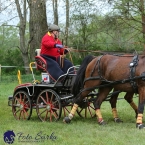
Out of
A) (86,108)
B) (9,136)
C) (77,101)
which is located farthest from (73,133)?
(86,108)

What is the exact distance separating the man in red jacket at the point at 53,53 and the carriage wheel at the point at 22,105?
2.56 ft

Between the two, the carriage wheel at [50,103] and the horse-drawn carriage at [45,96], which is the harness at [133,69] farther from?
the carriage wheel at [50,103]

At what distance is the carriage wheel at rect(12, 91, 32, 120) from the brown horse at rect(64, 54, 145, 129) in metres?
1.06

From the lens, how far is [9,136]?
592 cm

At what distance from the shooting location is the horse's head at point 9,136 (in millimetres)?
5605

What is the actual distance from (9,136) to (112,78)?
2222 mm

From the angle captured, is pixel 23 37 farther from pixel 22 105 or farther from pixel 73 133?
pixel 73 133

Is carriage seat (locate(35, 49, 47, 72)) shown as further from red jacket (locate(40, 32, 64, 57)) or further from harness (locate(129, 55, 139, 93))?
harness (locate(129, 55, 139, 93))

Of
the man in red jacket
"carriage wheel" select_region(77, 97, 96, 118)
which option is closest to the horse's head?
the man in red jacket

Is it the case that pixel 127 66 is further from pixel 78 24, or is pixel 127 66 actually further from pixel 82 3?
pixel 78 24

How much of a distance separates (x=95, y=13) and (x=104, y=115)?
9257mm

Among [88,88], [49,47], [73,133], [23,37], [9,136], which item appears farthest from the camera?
[23,37]

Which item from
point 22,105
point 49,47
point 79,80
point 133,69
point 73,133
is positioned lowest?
point 73,133

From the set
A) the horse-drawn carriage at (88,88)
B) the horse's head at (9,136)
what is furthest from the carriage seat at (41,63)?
the horse's head at (9,136)
